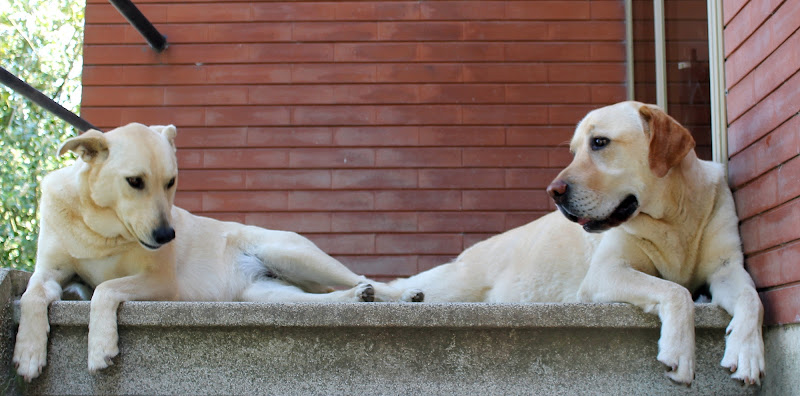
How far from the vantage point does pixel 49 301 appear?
102 inches

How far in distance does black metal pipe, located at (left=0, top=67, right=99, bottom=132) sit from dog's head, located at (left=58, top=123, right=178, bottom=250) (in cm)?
43

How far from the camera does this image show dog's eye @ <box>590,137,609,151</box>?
9.24 ft

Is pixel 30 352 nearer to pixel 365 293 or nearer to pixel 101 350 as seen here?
pixel 101 350

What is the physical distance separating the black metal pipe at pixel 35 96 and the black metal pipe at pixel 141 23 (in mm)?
603

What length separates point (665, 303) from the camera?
2.40m

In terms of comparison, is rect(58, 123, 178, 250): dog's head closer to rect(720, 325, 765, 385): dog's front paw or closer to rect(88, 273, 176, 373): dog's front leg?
rect(88, 273, 176, 373): dog's front leg

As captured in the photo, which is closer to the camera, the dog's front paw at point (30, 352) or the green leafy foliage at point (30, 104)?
the dog's front paw at point (30, 352)

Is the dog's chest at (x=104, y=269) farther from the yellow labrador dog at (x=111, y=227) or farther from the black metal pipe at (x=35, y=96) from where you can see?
the black metal pipe at (x=35, y=96)

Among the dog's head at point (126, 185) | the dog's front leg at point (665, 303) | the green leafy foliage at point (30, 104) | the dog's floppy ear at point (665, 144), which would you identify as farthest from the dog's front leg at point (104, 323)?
the green leafy foliage at point (30, 104)

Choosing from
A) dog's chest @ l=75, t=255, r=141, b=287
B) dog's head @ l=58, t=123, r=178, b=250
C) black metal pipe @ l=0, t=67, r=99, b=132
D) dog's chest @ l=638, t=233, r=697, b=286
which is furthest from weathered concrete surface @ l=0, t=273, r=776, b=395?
black metal pipe @ l=0, t=67, r=99, b=132

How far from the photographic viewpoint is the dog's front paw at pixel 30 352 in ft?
8.02

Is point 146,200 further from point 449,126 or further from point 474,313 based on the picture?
point 449,126

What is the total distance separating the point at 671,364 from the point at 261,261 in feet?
6.97

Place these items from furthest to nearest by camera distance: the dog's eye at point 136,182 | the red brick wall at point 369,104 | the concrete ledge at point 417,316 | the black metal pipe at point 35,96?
the red brick wall at point 369,104
the black metal pipe at point 35,96
the dog's eye at point 136,182
the concrete ledge at point 417,316
